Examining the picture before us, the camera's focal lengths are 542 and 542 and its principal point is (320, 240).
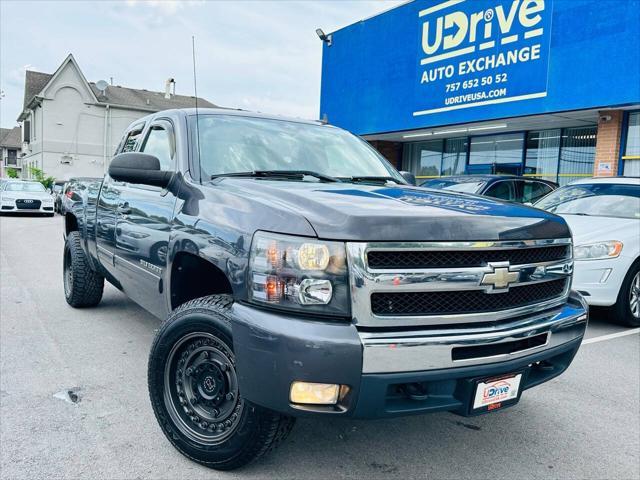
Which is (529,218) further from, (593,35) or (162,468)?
(593,35)

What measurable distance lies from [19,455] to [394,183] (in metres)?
2.65

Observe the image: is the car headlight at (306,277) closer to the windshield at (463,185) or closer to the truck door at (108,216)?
the truck door at (108,216)

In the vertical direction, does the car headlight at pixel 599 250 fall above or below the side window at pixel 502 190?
below

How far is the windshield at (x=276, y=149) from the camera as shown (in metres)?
3.38

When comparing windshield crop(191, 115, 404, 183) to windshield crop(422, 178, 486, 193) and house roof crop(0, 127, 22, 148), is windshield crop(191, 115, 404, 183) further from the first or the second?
house roof crop(0, 127, 22, 148)

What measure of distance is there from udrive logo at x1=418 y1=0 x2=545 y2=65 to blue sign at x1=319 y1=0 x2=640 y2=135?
25 millimetres

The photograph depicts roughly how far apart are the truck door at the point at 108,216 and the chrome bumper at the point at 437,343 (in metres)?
2.68

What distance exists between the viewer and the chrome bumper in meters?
2.10

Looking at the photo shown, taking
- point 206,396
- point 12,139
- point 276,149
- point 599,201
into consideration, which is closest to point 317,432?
Result: point 206,396

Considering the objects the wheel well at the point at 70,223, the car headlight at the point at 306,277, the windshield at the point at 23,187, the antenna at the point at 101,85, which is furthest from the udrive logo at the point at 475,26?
the antenna at the point at 101,85

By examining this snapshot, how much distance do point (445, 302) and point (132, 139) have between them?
3.43 metres

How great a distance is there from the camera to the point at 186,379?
2715mm

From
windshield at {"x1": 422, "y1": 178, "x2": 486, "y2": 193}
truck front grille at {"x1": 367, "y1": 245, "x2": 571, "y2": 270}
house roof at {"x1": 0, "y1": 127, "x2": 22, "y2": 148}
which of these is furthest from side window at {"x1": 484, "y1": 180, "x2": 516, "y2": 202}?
house roof at {"x1": 0, "y1": 127, "x2": 22, "y2": 148}

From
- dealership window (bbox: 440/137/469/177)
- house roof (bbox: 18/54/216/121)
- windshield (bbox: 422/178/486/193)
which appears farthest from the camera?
house roof (bbox: 18/54/216/121)
